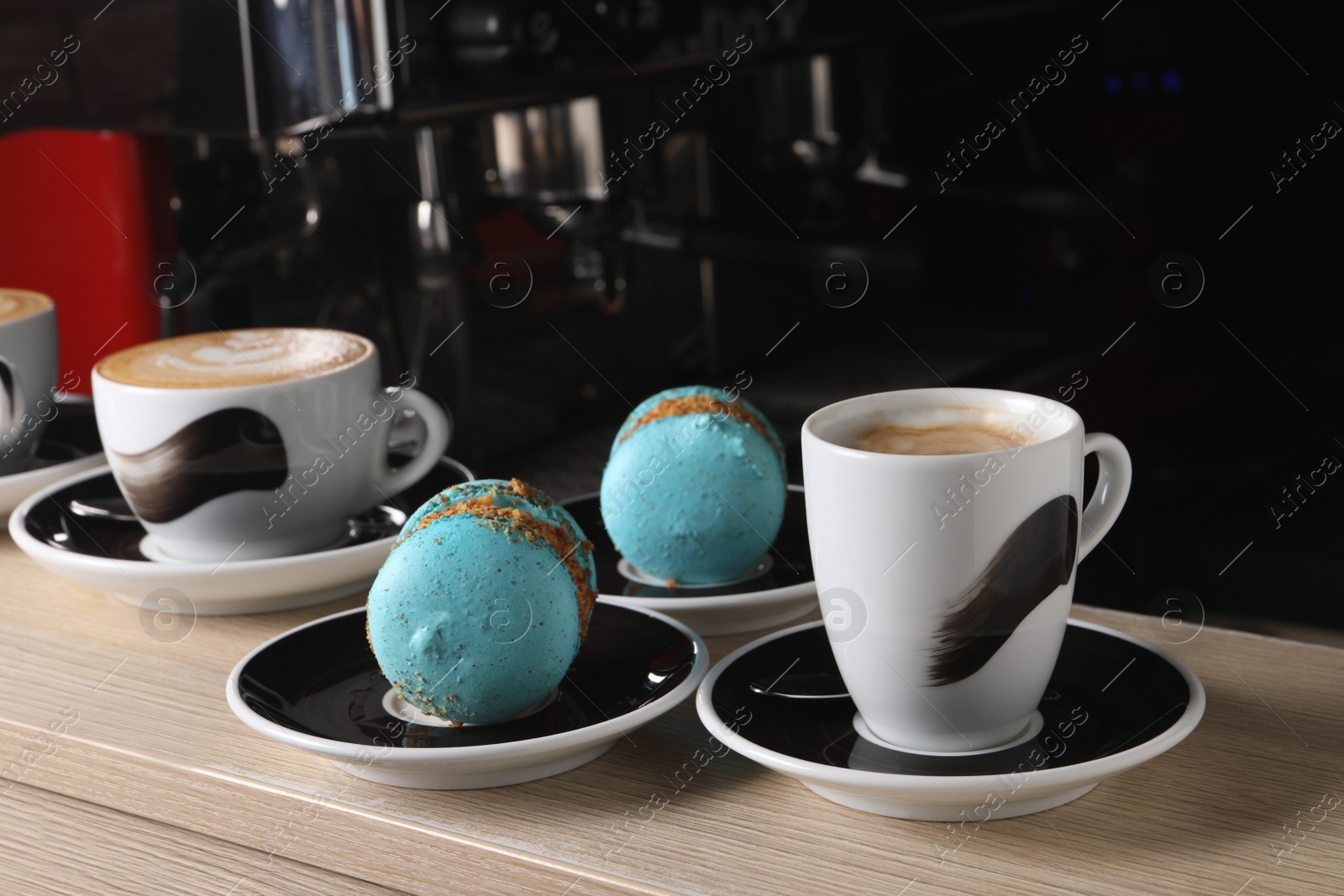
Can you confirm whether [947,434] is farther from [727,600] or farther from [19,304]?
[19,304]

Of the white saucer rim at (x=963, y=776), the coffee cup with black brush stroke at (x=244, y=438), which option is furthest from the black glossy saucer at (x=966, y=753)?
the coffee cup with black brush stroke at (x=244, y=438)

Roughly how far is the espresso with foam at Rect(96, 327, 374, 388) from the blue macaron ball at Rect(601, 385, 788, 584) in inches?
6.8

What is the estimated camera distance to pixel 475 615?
1.43 feet

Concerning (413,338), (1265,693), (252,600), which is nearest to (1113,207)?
(413,338)

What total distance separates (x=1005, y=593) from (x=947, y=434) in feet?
0.22

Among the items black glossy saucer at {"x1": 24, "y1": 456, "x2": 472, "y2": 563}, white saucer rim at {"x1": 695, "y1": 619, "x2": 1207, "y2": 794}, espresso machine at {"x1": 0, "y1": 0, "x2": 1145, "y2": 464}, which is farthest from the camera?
espresso machine at {"x1": 0, "y1": 0, "x2": 1145, "y2": 464}

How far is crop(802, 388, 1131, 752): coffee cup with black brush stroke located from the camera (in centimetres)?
39

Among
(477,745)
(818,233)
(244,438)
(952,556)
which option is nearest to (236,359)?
(244,438)

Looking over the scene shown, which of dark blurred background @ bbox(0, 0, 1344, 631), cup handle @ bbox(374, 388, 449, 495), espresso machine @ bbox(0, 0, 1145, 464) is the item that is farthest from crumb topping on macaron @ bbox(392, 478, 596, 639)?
dark blurred background @ bbox(0, 0, 1344, 631)

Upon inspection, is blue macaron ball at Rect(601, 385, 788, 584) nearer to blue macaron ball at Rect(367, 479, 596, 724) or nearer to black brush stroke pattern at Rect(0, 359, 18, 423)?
blue macaron ball at Rect(367, 479, 596, 724)

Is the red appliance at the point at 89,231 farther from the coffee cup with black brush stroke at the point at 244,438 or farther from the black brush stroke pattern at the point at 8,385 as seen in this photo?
the coffee cup with black brush stroke at the point at 244,438

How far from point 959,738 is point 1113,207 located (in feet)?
Result: 3.66

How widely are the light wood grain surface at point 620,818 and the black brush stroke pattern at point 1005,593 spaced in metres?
0.06

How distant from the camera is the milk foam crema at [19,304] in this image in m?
0.75
